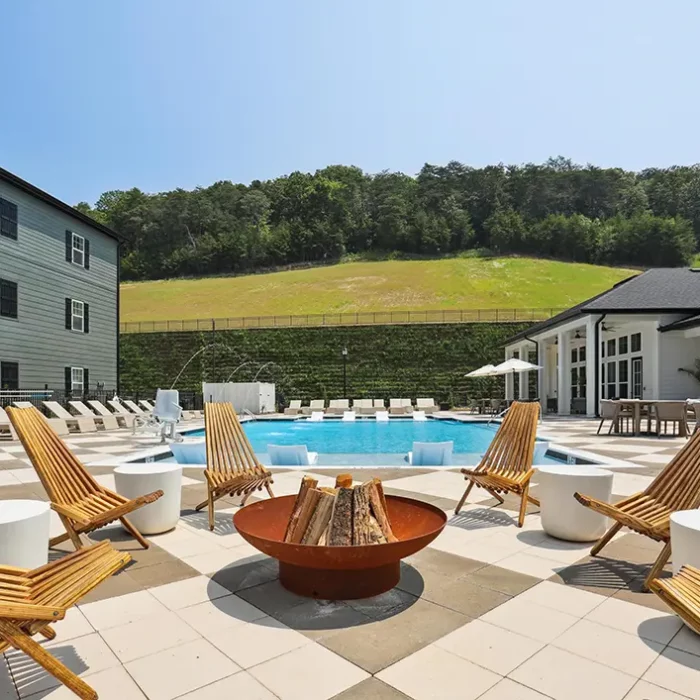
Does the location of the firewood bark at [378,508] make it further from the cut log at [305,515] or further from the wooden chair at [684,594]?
the wooden chair at [684,594]

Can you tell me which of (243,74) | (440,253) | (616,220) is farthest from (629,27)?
(616,220)

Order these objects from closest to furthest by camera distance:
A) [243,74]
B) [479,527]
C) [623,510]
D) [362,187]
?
[623,510] < [479,527] < [243,74] < [362,187]

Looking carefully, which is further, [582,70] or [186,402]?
[186,402]

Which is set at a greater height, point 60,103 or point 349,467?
point 60,103

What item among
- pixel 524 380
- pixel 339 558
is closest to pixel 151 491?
pixel 339 558

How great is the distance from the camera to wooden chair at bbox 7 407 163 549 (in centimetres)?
356

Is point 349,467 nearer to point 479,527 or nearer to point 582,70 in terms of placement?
point 479,527

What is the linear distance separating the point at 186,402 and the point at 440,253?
5085 centimetres

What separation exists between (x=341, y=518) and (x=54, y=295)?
1906 centimetres

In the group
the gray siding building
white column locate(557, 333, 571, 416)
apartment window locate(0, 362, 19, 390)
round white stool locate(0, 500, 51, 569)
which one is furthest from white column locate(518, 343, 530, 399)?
round white stool locate(0, 500, 51, 569)

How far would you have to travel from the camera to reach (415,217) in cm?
7119

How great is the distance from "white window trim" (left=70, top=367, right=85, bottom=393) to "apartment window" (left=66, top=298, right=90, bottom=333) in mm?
1498

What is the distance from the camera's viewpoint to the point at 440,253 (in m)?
70.7

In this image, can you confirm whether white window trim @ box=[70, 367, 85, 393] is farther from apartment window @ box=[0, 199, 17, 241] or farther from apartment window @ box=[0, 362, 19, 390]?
apartment window @ box=[0, 199, 17, 241]
